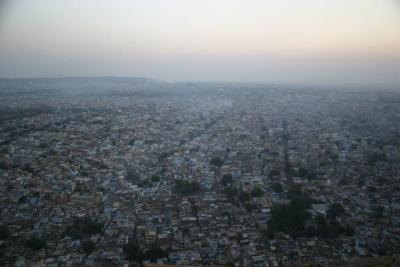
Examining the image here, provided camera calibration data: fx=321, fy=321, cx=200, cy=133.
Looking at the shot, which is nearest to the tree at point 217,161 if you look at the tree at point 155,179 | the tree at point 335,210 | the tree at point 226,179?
the tree at point 226,179

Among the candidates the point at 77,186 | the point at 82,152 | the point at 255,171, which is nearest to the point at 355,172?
the point at 255,171

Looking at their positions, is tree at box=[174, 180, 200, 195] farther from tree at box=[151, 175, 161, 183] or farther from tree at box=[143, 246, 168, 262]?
tree at box=[143, 246, 168, 262]

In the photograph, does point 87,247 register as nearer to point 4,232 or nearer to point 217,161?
point 4,232

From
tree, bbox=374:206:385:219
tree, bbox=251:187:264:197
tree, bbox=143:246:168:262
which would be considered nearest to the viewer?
tree, bbox=143:246:168:262

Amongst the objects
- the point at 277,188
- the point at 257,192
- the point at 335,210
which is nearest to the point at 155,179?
the point at 257,192

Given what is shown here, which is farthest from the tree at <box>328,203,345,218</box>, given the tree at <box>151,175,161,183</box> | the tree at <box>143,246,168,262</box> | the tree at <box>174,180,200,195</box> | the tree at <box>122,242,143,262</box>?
the tree at <box>151,175,161,183</box>

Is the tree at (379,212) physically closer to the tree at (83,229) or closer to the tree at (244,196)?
the tree at (244,196)

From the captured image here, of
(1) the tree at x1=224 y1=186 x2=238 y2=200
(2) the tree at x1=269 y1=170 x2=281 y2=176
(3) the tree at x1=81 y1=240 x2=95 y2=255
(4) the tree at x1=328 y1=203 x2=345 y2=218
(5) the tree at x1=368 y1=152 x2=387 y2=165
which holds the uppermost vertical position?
(5) the tree at x1=368 y1=152 x2=387 y2=165

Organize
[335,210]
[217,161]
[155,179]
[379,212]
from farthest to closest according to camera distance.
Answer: [217,161] < [155,179] < [335,210] < [379,212]
